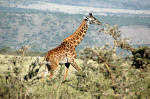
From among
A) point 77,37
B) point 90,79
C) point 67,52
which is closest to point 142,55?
point 90,79

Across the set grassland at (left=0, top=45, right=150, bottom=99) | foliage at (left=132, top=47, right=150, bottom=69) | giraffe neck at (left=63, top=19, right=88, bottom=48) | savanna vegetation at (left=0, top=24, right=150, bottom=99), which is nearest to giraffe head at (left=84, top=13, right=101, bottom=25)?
giraffe neck at (left=63, top=19, right=88, bottom=48)

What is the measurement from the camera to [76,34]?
13562 mm

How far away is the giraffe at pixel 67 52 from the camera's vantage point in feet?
39.2

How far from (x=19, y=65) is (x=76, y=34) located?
748 centimetres

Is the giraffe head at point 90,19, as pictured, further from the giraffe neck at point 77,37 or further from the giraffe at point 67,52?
the giraffe neck at point 77,37

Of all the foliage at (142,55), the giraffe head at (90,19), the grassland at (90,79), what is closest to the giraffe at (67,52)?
the giraffe head at (90,19)

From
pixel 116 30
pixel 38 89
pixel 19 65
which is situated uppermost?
pixel 116 30

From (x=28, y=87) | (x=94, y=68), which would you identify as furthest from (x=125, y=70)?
(x=28, y=87)

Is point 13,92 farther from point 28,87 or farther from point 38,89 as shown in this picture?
point 38,89

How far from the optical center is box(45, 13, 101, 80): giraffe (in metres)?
11.9

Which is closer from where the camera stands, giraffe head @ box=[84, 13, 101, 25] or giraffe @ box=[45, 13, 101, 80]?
giraffe @ box=[45, 13, 101, 80]

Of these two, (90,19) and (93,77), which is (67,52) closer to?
(90,19)

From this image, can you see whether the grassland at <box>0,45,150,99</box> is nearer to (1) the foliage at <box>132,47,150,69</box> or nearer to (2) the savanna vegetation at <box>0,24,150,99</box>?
(2) the savanna vegetation at <box>0,24,150,99</box>

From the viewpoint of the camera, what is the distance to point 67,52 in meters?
12.9
